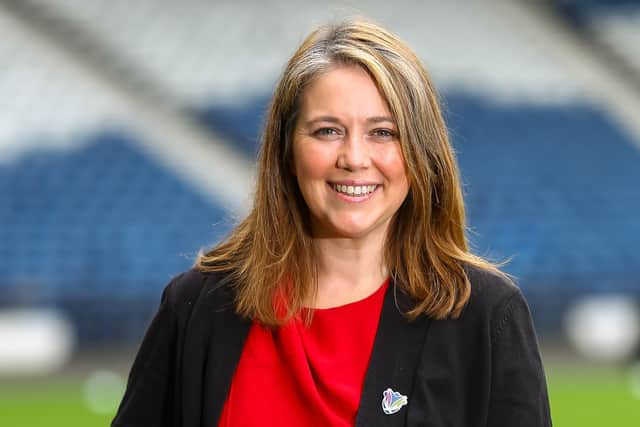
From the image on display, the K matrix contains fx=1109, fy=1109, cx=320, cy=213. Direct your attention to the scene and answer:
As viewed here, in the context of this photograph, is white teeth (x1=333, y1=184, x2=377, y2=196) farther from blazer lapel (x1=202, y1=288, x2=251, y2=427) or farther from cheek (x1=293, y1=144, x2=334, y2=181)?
blazer lapel (x1=202, y1=288, x2=251, y2=427)

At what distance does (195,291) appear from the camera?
7.45 feet

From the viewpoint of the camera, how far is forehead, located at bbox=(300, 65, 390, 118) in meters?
2.09

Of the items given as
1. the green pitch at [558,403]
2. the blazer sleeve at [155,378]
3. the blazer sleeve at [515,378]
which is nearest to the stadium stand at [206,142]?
Answer: the green pitch at [558,403]

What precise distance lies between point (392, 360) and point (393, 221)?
0.33 meters

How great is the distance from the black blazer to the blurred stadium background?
5667mm

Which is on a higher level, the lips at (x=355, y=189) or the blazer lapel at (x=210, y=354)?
the lips at (x=355, y=189)

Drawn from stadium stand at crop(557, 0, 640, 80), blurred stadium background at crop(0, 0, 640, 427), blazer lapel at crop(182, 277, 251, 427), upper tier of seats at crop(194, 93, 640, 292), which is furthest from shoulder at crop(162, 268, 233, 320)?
stadium stand at crop(557, 0, 640, 80)

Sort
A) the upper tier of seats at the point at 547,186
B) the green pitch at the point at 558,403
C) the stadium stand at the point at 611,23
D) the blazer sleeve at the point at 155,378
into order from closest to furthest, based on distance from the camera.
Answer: the blazer sleeve at the point at 155,378
the green pitch at the point at 558,403
the upper tier of seats at the point at 547,186
the stadium stand at the point at 611,23

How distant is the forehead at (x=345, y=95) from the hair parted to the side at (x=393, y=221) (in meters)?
0.01

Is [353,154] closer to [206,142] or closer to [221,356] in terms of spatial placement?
[221,356]

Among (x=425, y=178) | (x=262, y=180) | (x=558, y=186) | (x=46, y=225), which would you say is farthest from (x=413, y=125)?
(x=558, y=186)

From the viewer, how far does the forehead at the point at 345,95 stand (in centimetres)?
209

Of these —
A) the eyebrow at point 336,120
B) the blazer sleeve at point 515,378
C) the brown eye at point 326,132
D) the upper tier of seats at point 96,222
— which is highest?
the upper tier of seats at point 96,222

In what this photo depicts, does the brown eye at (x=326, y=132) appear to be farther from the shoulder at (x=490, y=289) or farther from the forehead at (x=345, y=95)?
the shoulder at (x=490, y=289)
